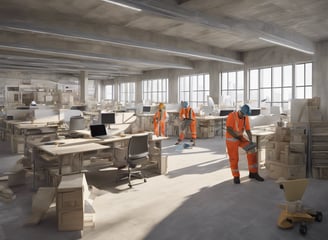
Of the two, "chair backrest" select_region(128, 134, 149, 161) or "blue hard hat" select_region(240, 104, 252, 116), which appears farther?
"blue hard hat" select_region(240, 104, 252, 116)

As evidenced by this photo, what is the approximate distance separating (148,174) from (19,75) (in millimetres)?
20234

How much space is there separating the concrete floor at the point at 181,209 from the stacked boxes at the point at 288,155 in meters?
0.38

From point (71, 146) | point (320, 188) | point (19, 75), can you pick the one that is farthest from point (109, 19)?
point (19, 75)

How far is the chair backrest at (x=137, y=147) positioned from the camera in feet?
18.8

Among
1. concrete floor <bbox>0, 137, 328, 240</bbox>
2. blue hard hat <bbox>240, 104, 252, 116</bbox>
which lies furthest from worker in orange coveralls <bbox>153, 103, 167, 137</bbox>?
blue hard hat <bbox>240, 104, 252, 116</bbox>

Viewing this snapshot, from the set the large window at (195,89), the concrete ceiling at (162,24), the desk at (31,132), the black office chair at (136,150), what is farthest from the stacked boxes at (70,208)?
the large window at (195,89)

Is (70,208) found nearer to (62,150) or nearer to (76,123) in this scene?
(62,150)

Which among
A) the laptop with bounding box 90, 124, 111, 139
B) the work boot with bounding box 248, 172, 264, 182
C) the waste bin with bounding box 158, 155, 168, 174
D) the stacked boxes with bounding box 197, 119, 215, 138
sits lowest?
→ the work boot with bounding box 248, 172, 264, 182

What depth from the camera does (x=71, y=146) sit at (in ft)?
18.6

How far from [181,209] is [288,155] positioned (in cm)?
311

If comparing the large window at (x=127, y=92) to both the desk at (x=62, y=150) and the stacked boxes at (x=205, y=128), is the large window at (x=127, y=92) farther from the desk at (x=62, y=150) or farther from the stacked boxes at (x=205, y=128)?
the desk at (x=62, y=150)

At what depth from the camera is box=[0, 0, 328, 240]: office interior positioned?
158 inches

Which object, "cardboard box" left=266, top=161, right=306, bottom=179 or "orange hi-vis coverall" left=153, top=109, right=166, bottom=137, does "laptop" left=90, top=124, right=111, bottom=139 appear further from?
"orange hi-vis coverall" left=153, top=109, right=166, bottom=137

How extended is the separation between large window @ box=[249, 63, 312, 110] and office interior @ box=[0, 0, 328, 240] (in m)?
0.05
